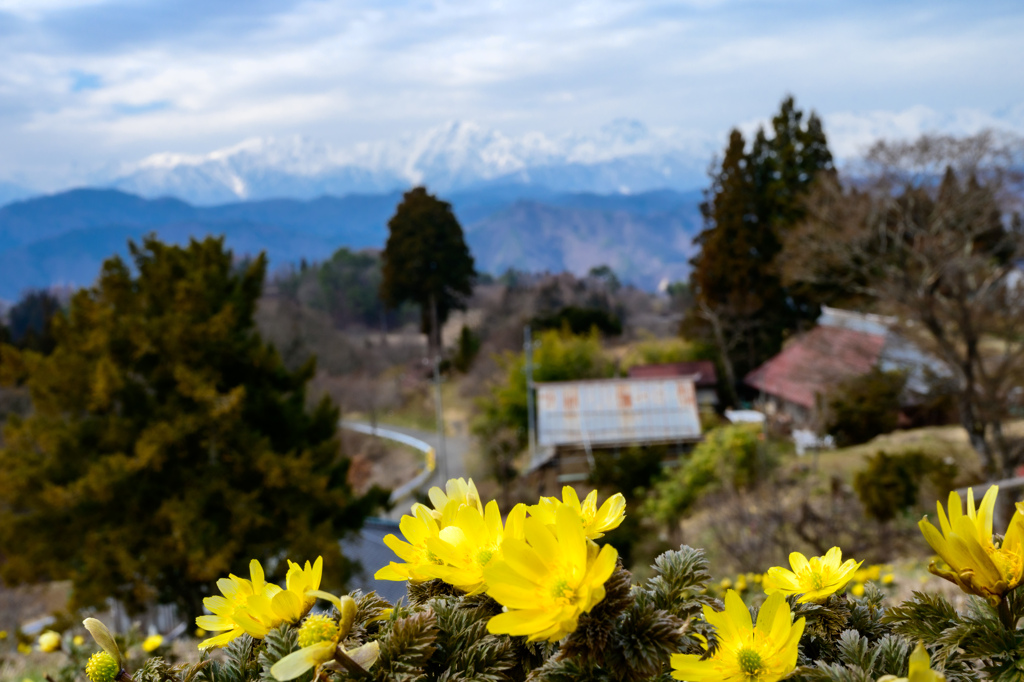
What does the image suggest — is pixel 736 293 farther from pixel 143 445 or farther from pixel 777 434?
pixel 143 445

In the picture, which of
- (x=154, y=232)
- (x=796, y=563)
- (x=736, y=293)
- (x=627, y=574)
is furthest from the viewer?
(x=736, y=293)

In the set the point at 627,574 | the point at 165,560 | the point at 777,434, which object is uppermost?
the point at 627,574

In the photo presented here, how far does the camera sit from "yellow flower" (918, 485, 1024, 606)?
0.67 meters

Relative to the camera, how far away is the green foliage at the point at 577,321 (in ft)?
82.5

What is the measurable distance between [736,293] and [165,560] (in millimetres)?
15838

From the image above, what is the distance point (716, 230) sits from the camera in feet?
64.8

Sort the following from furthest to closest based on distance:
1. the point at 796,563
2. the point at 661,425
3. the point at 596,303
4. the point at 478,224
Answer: the point at 478,224 < the point at 596,303 < the point at 661,425 < the point at 796,563

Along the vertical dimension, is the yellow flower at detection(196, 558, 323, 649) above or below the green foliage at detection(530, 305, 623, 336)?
above

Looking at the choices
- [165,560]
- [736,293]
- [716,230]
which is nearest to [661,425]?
[736,293]

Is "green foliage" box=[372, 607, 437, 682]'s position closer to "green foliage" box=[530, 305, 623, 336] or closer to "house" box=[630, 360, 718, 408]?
"house" box=[630, 360, 718, 408]

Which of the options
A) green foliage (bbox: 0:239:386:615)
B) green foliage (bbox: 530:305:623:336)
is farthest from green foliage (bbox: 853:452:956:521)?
green foliage (bbox: 530:305:623:336)

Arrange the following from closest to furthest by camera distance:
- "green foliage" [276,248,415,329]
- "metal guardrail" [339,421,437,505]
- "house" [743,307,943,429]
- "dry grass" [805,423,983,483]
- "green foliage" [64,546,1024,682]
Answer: "green foliage" [64,546,1024,682] < "house" [743,307,943,429] < "dry grass" [805,423,983,483] < "metal guardrail" [339,421,437,505] < "green foliage" [276,248,415,329]

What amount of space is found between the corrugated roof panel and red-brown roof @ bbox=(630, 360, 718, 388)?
3.74m

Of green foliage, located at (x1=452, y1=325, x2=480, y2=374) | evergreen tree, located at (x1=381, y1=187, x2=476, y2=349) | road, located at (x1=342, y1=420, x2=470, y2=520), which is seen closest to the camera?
road, located at (x1=342, y1=420, x2=470, y2=520)
